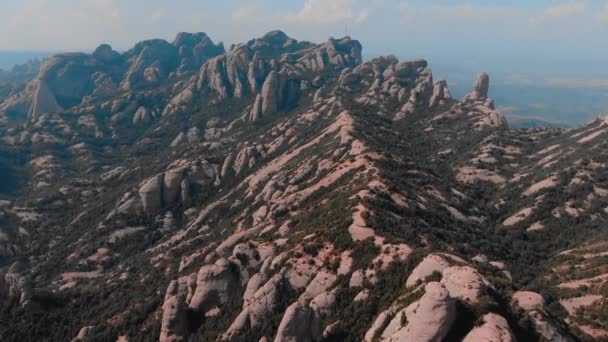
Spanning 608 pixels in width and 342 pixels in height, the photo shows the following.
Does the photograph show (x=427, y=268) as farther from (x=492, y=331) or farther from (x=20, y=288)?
(x=20, y=288)

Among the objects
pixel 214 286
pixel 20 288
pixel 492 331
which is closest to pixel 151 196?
pixel 20 288

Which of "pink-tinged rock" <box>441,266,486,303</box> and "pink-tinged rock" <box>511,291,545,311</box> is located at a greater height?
"pink-tinged rock" <box>441,266,486,303</box>

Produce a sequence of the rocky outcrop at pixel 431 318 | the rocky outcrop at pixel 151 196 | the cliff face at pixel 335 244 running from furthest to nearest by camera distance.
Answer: the rocky outcrop at pixel 151 196 → the cliff face at pixel 335 244 → the rocky outcrop at pixel 431 318

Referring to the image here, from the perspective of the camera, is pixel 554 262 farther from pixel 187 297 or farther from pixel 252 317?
pixel 187 297

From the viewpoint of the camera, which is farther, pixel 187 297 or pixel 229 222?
pixel 229 222

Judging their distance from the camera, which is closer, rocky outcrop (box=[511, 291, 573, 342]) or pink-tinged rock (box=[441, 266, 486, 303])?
rocky outcrop (box=[511, 291, 573, 342])

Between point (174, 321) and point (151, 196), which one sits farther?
point (151, 196)

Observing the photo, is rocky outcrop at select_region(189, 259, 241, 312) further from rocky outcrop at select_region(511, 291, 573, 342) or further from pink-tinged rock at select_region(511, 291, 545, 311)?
rocky outcrop at select_region(511, 291, 573, 342)

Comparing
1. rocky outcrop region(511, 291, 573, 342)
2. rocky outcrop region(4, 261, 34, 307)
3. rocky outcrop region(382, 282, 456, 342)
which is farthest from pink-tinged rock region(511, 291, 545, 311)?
rocky outcrop region(4, 261, 34, 307)

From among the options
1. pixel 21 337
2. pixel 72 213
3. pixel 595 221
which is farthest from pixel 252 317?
pixel 72 213

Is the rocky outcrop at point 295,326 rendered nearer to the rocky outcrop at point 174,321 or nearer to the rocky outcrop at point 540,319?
the rocky outcrop at point 174,321

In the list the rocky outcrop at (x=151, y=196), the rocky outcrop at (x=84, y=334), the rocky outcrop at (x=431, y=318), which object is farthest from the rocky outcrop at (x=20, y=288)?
the rocky outcrop at (x=431, y=318)
